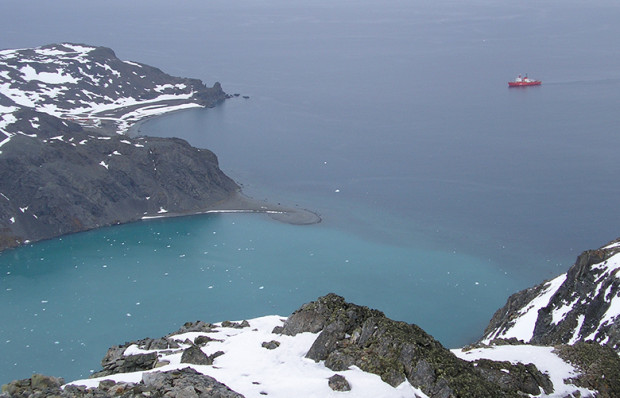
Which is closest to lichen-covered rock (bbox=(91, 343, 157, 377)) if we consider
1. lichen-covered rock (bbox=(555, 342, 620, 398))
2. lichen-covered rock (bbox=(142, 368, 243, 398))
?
lichen-covered rock (bbox=(142, 368, 243, 398))

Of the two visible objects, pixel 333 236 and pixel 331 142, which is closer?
pixel 333 236

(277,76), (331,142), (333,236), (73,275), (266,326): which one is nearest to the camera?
(266,326)

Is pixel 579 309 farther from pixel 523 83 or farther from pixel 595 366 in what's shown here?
pixel 523 83

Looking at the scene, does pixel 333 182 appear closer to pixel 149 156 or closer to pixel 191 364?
pixel 149 156

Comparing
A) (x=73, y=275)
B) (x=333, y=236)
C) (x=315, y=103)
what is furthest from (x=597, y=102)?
(x=73, y=275)

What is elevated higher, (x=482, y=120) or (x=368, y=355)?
(x=368, y=355)

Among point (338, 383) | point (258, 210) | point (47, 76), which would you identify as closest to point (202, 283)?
point (258, 210)
